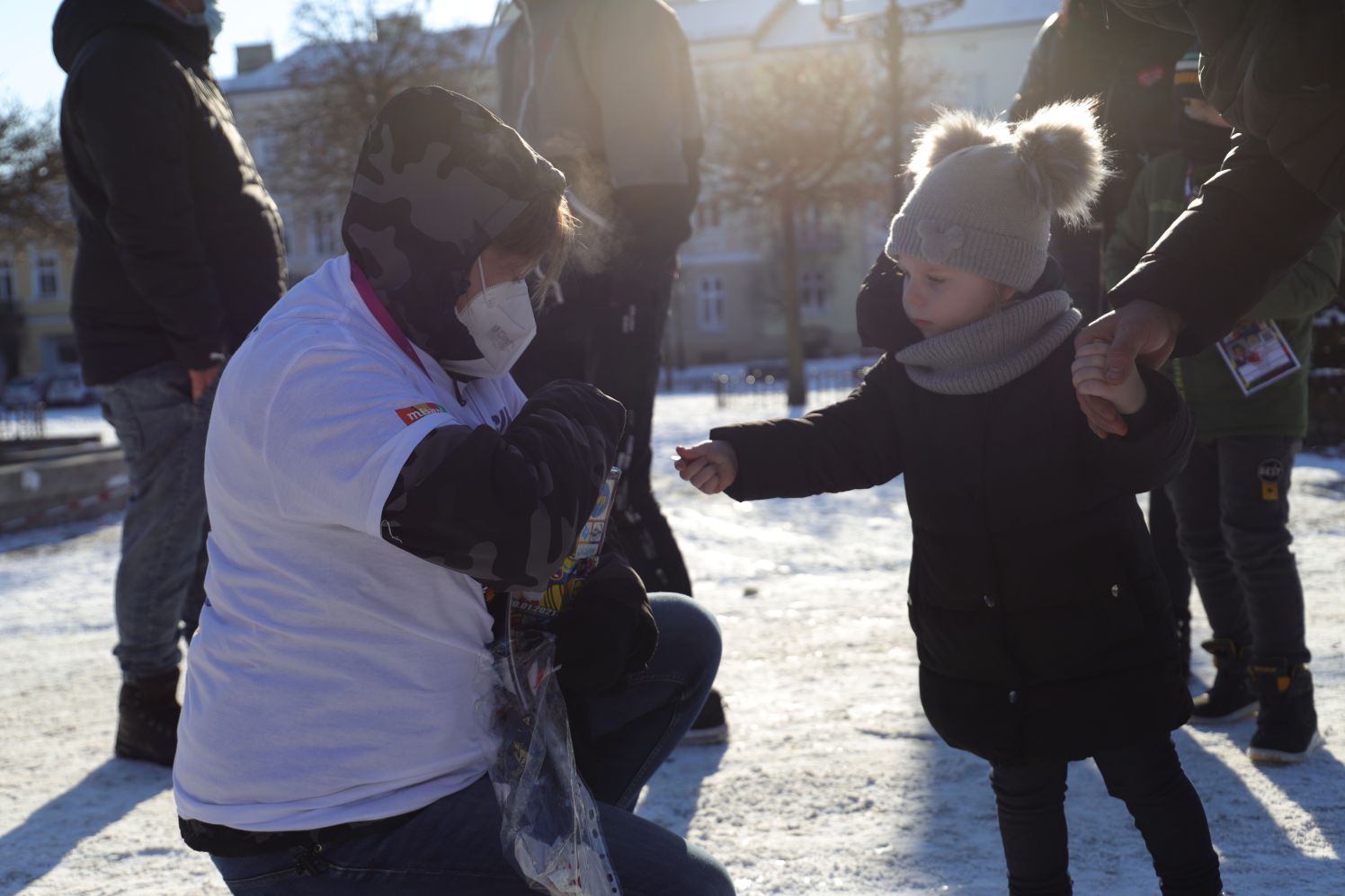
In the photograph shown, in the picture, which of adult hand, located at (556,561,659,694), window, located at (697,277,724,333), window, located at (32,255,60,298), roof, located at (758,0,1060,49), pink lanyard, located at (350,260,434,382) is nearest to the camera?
pink lanyard, located at (350,260,434,382)

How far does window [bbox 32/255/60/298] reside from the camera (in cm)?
5469

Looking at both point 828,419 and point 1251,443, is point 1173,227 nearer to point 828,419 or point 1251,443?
point 828,419

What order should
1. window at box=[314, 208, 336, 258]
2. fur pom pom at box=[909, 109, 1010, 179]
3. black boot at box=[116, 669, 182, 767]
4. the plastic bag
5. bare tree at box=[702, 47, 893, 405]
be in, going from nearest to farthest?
the plastic bag, fur pom pom at box=[909, 109, 1010, 179], black boot at box=[116, 669, 182, 767], bare tree at box=[702, 47, 893, 405], window at box=[314, 208, 336, 258]

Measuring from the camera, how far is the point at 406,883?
1.90 metres

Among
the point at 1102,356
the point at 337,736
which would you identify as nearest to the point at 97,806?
the point at 337,736

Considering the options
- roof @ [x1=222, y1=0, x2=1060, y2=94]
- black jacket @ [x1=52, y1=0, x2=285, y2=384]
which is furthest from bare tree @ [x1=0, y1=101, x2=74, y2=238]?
roof @ [x1=222, y1=0, x2=1060, y2=94]

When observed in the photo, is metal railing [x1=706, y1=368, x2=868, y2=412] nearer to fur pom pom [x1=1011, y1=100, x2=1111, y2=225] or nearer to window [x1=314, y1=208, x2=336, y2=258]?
window [x1=314, y1=208, x2=336, y2=258]

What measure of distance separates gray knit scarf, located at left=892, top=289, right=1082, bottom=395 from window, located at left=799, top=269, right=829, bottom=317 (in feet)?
154

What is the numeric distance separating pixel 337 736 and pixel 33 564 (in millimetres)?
6772

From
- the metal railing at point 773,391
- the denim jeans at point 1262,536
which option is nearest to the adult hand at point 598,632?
the denim jeans at point 1262,536

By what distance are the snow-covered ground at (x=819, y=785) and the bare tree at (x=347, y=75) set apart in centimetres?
2248

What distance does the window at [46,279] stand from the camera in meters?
54.7

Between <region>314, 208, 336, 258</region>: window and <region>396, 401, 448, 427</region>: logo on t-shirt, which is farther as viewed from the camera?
<region>314, 208, 336, 258</region>: window

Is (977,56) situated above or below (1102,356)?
above
